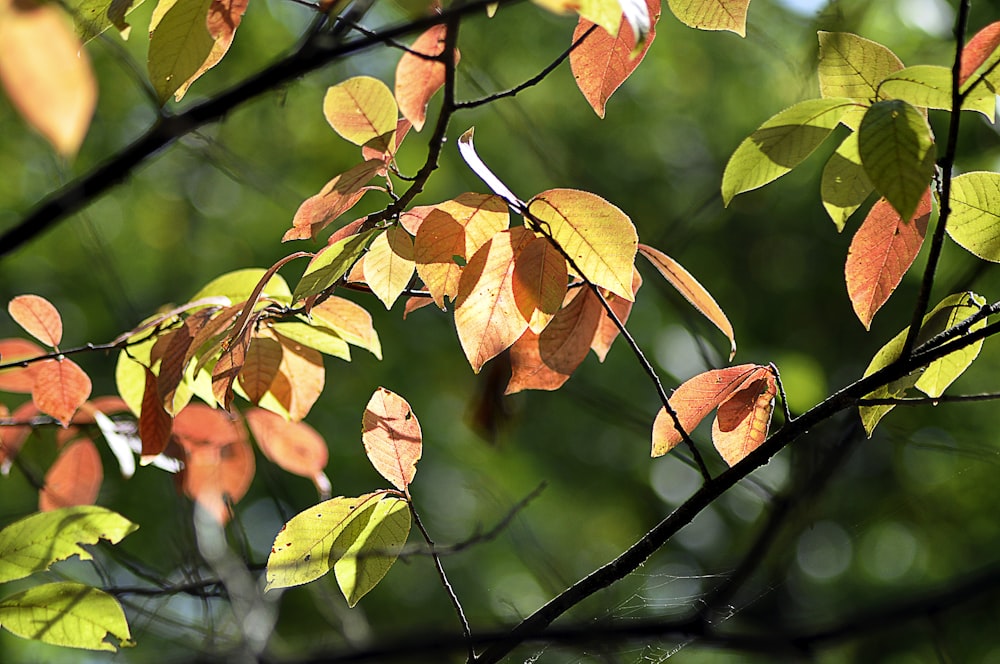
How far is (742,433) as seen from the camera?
2.03 feet

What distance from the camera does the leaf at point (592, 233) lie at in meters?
0.53

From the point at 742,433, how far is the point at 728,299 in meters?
4.07

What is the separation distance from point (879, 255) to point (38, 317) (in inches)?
30.1

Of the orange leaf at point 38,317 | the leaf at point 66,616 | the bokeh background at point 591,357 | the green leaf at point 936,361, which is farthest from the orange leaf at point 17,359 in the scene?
the bokeh background at point 591,357

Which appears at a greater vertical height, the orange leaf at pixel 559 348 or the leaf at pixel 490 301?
the leaf at pixel 490 301

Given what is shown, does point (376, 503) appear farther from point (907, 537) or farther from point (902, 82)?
point (907, 537)

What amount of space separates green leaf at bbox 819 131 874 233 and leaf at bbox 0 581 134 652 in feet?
2.08

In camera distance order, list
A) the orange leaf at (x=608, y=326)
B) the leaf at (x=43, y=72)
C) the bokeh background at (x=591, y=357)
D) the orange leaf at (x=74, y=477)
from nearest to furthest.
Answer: the leaf at (x=43, y=72)
the orange leaf at (x=608, y=326)
the orange leaf at (x=74, y=477)
the bokeh background at (x=591, y=357)

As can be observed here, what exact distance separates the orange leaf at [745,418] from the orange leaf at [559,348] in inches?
4.6

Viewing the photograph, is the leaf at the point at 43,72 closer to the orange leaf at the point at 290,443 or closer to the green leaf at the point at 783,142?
the green leaf at the point at 783,142

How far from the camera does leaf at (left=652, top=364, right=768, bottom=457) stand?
23.7 inches

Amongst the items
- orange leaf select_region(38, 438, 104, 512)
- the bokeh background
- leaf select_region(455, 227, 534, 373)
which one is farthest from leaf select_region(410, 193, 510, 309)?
the bokeh background

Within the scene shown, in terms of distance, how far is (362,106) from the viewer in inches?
24.4

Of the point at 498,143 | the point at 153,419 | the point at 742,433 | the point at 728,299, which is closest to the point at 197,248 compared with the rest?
the point at 498,143
